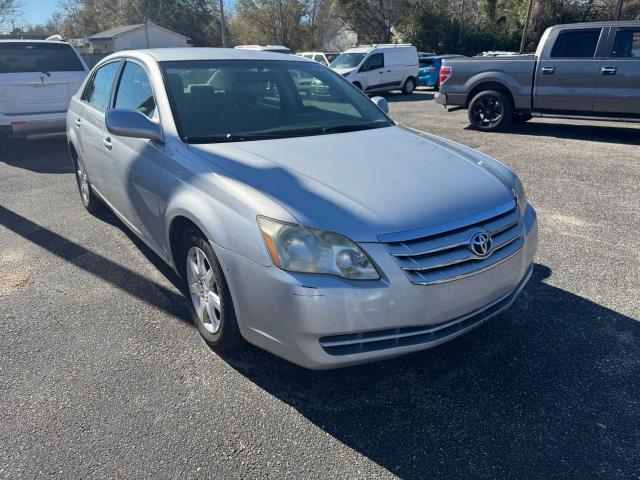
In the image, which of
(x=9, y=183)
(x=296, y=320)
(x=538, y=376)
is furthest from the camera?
(x=9, y=183)

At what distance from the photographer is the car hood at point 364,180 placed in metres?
2.32

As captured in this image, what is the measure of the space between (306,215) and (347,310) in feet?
1.56

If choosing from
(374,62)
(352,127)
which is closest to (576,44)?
(352,127)

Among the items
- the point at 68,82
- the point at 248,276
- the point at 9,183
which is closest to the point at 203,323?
the point at 248,276

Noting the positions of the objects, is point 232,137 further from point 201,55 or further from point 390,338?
point 390,338

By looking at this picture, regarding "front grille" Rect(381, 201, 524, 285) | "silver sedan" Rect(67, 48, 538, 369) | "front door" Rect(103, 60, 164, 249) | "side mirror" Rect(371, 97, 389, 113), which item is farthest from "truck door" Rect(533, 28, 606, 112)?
"front door" Rect(103, 60, 164, 249)

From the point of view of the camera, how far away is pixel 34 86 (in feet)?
25.9

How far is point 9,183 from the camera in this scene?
22.5 ft

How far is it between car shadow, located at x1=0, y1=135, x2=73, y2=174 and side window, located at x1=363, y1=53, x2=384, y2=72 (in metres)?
11.4

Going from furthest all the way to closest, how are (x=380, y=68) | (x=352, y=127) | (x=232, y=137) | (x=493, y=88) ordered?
1. (x=380, y=68)
2. (x=493, y=88)
3. (x=352, y=127)
4. (x=232, y=137)

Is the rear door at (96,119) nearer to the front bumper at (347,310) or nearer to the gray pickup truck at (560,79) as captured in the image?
the front bumper at (347,310)

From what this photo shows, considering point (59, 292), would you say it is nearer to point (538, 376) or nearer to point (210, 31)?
point (538, 376)

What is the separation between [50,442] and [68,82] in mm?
7454

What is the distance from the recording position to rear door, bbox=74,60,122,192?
4.27 meters
